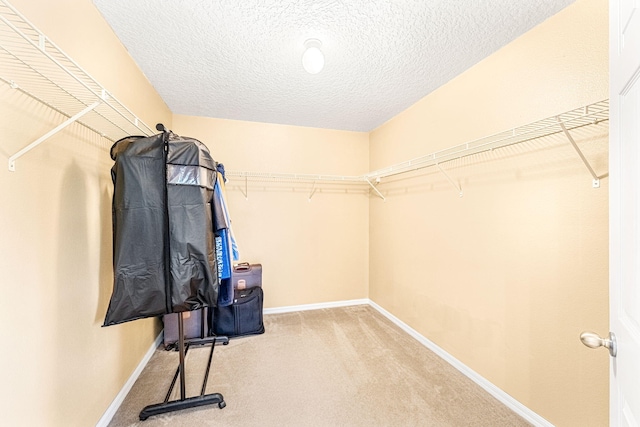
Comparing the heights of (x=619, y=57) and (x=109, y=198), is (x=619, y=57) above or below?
above

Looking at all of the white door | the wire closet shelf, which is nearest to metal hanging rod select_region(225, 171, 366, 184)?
the wire closet shelf

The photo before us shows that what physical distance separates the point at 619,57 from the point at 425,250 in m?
2.04

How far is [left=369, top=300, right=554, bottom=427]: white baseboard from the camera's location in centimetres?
165

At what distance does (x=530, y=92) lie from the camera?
1.68 meters

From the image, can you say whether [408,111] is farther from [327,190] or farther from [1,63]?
[1,63]

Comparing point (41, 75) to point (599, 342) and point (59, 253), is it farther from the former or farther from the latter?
point (599, 342)

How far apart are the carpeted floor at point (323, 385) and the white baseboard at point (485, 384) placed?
0.04 meters

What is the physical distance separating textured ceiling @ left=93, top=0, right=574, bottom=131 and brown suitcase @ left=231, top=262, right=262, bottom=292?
1.82 metres

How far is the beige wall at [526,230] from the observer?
139 cm

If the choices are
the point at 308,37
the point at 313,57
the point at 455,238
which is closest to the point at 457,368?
the point at 455,238

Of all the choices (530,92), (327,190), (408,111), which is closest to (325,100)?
(408,111)

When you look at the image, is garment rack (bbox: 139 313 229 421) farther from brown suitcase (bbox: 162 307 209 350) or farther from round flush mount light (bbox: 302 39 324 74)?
round flush mount light (bbox: 302 39 324 74)

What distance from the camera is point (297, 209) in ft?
11.7

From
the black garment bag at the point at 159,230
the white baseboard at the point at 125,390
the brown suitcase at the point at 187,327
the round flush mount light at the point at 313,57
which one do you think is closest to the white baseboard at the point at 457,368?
the white baseboard at the point at 125,390
